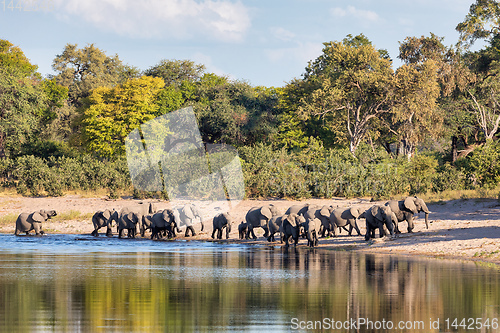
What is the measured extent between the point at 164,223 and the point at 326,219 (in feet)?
30.2

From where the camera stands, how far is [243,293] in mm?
15859

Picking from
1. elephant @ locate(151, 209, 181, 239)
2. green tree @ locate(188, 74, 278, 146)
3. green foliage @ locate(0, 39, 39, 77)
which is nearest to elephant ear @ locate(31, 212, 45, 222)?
elephant @ locate(151, 209, 181, 239)

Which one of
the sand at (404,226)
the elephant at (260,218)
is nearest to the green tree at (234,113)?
the sand at (404,226)

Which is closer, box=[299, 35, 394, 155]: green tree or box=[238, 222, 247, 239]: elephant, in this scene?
box=[238, 222, 247, 239]: elephant

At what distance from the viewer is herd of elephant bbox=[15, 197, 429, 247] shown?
29297mm

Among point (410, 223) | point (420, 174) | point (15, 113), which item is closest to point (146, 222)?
point (410, 223)

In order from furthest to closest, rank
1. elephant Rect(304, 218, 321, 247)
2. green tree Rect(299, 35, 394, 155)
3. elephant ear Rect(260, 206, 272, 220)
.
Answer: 1. green tree Rect(299, 35, 394, 155)
2. elephant ear Rect(260, 206, 272, 220)
3. elephant Rect(304, 218, 321, 247)

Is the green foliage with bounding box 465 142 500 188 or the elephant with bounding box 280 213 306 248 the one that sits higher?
the green foliage with bounding box 465 142 500 188

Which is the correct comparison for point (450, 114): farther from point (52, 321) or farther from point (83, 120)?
point (52, 321)

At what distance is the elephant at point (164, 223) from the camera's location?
35281mm

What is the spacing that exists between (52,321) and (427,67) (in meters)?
57.7

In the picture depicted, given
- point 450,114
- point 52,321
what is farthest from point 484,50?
point 52,321

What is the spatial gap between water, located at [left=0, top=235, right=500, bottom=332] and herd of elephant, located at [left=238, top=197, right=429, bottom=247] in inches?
135

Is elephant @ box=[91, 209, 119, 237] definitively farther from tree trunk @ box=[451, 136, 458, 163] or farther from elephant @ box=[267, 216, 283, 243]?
tree trunk @ box=[451, 136, 458, 163]
